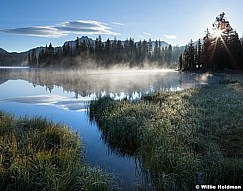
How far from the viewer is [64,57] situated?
416 feet

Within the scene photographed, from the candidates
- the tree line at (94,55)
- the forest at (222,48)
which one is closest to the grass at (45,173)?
the forest at (222,48)

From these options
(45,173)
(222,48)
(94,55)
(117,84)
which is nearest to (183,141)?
(45,173)

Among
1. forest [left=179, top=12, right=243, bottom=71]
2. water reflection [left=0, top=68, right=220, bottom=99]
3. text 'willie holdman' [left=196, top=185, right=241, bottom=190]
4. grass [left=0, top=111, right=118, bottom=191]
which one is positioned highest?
forest [left=179, top=12, right=243, bottom=71]

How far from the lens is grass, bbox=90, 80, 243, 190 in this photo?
24.1ft

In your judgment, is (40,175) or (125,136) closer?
(40,175)

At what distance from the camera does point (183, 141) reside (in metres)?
9.85

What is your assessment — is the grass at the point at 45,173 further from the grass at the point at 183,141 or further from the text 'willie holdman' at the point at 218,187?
the text 'willie holdman' at the point at 218,187

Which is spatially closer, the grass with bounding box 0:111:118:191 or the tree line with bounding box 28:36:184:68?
the grass with bounding box 0:111:118:191

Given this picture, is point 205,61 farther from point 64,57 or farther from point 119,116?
point 64,57

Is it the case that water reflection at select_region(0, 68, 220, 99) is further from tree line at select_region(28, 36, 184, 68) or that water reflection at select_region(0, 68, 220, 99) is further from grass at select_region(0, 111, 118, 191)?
tree line at select_region(28, 36, 184, 68)

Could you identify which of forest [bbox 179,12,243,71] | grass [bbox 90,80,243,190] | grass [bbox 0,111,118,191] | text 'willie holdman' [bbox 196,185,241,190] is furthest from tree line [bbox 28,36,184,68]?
text 'willie holdman' [bbox 196,185,241,190]

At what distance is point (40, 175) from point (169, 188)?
3.23 m

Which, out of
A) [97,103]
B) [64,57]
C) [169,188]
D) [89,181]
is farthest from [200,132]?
[64,57]

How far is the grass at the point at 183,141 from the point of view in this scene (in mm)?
7348
